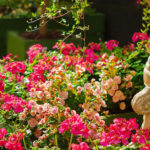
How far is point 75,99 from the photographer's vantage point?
259cm

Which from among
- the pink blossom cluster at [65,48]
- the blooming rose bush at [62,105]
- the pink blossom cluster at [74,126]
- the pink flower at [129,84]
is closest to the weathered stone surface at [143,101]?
the blooming rose bush at [62,105]

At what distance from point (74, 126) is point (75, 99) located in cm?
76

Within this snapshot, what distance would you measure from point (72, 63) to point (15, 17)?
3.81 m

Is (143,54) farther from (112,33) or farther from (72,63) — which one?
(112,33)

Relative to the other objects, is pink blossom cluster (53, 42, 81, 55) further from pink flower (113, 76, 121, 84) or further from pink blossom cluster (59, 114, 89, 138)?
pink blossom cluster (59, 114, 89, 138)

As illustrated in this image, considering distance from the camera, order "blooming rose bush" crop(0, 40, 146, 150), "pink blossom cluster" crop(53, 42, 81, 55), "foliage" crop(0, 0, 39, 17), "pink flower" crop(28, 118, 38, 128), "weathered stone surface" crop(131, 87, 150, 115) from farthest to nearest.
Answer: "foliage" crop(0, 0, 39, 17) → "pink blossom cluster" crop(53, 42, 81, 55) → "pink flower" crop(28, 118, 38, 128) → "weathered stone surface" crop(131, 87, 150, 115) → "blooming rose bush" crop(0, 40, 146, 150)

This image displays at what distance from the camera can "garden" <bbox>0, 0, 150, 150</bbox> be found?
1.96 m

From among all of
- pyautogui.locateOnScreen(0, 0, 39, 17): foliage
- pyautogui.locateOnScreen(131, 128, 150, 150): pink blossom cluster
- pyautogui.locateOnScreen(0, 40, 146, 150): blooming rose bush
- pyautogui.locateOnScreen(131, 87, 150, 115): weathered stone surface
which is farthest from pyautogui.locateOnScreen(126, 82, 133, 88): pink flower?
pyautogui.locateOnScreen(0, 0, 39, 17): foliage

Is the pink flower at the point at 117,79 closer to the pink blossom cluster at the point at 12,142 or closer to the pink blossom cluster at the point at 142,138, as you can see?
the pink blossom cluster at the point at 142,138

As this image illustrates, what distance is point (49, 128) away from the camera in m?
2.10

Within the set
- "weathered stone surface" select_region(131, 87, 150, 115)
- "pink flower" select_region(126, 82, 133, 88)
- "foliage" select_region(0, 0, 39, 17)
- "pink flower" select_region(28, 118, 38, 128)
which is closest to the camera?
"weathered stone surface" select_region(131, 87, 150, 115)

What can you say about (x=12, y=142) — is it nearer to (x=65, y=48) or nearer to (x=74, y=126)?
(x=74, y=126)

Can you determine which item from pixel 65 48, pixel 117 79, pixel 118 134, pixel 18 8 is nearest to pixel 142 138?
pixel 118 134

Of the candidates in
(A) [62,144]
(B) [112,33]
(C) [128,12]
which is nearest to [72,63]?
(A) [62,144]
